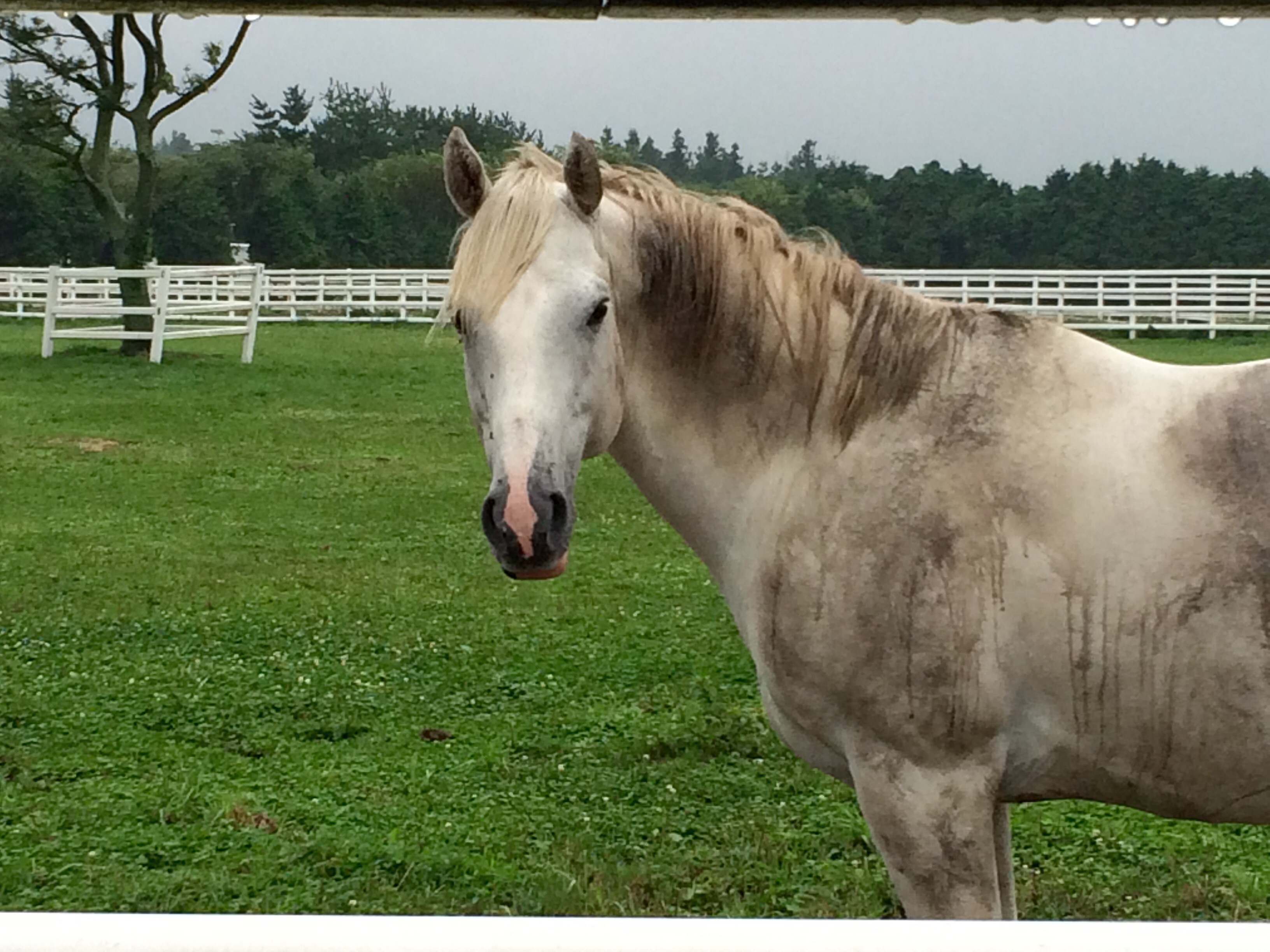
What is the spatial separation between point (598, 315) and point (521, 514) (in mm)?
404

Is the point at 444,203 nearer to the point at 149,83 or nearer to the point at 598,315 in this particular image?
the point at 149,83

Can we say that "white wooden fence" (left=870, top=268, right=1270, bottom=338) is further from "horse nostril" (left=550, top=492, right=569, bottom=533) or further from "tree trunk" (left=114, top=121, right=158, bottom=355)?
"horse nostril" (left=550, top=492, right=569, bottom=533)

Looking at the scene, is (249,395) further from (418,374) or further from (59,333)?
(59,333)

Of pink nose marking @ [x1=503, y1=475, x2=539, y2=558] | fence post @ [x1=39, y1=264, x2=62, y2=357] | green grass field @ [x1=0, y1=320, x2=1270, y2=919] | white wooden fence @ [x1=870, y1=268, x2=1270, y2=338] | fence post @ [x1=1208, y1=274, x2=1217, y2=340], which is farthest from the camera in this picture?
fence post @ [x1=39, y1=264, x2=62, y2=357]

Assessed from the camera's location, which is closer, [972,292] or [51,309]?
[972,292]

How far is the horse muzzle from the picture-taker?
1801 millimetres

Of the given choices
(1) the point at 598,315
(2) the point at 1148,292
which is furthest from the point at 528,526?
(2) the point at 1148,292

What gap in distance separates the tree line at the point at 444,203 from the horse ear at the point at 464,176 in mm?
374

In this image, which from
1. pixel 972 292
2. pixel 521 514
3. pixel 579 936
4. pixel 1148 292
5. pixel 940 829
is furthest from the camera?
pixel 972 292

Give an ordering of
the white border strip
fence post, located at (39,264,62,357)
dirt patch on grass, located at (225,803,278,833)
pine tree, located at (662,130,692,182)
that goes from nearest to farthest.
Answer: the white border strip, dirt patch on grass, located at (225,803,278,833), pine tree, located at (662,130,692,182), fence post, located at (39,264,62,357)

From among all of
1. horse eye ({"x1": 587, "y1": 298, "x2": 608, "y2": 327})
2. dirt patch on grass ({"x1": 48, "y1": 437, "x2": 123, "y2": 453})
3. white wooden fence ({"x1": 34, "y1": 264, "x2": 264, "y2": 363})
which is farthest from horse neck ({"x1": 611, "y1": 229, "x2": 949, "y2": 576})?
white wooden fence ({"x1": 34, "y1": 264, "x2": 264, "y2": 363})

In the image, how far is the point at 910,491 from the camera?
207cm

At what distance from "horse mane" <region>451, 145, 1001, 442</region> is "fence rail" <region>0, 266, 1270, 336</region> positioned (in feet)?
12.8

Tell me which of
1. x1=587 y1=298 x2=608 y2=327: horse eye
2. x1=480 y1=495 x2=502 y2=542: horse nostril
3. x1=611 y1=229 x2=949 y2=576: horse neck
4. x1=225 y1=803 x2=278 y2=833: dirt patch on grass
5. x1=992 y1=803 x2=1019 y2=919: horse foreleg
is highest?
x1=587 y1=298 x2=608 y2=327: horse eye
